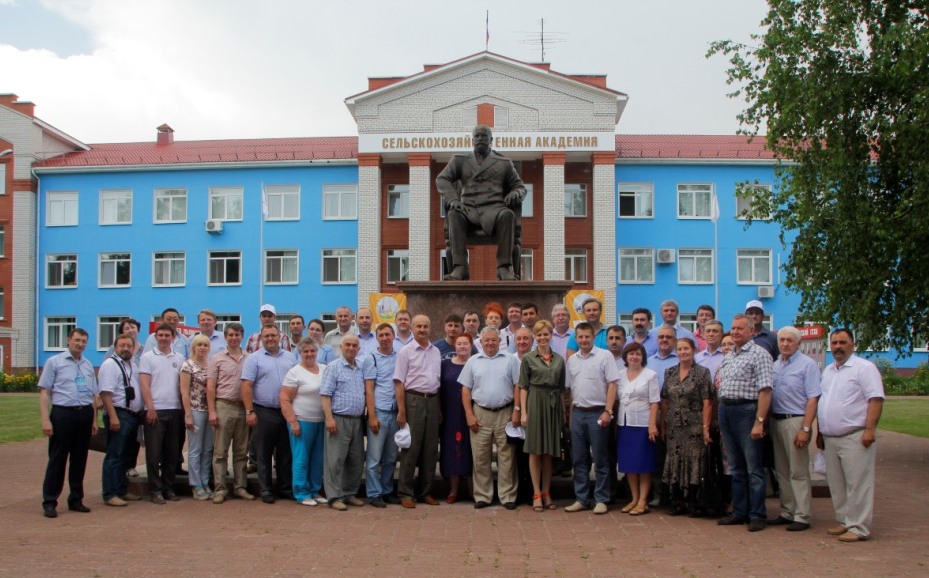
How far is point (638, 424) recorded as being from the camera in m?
8.39

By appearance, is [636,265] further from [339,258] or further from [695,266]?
[339,258]

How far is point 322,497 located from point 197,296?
1170 inches

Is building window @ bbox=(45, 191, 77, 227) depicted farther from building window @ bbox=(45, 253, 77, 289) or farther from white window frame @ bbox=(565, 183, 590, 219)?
white window frame @ bbox=(565, 183, 590, 219)

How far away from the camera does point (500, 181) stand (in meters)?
11.8

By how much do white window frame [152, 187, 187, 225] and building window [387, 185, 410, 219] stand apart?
8.58 m

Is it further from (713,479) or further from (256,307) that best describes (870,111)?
(256,307)

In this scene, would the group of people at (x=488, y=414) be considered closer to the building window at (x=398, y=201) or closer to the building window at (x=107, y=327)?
the building window at (x=398, y=201)

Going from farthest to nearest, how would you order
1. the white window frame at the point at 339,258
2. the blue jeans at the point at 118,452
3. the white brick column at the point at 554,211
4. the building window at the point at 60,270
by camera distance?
the building window at the point at 60,270 → the white window frame at the point at 339,258 → the white brick column at the point at 554,211 → the blue jeans at the point at 118,452

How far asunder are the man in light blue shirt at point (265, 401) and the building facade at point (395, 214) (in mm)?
23811

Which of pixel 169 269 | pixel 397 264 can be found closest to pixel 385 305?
pixel 397 264

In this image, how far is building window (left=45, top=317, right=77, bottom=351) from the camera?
38.2 meters

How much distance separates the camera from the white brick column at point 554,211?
1361 inches

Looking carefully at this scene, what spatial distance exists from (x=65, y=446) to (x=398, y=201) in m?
28.4

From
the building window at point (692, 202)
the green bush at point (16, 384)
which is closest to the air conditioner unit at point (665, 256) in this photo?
the building window at point (692, 202)
